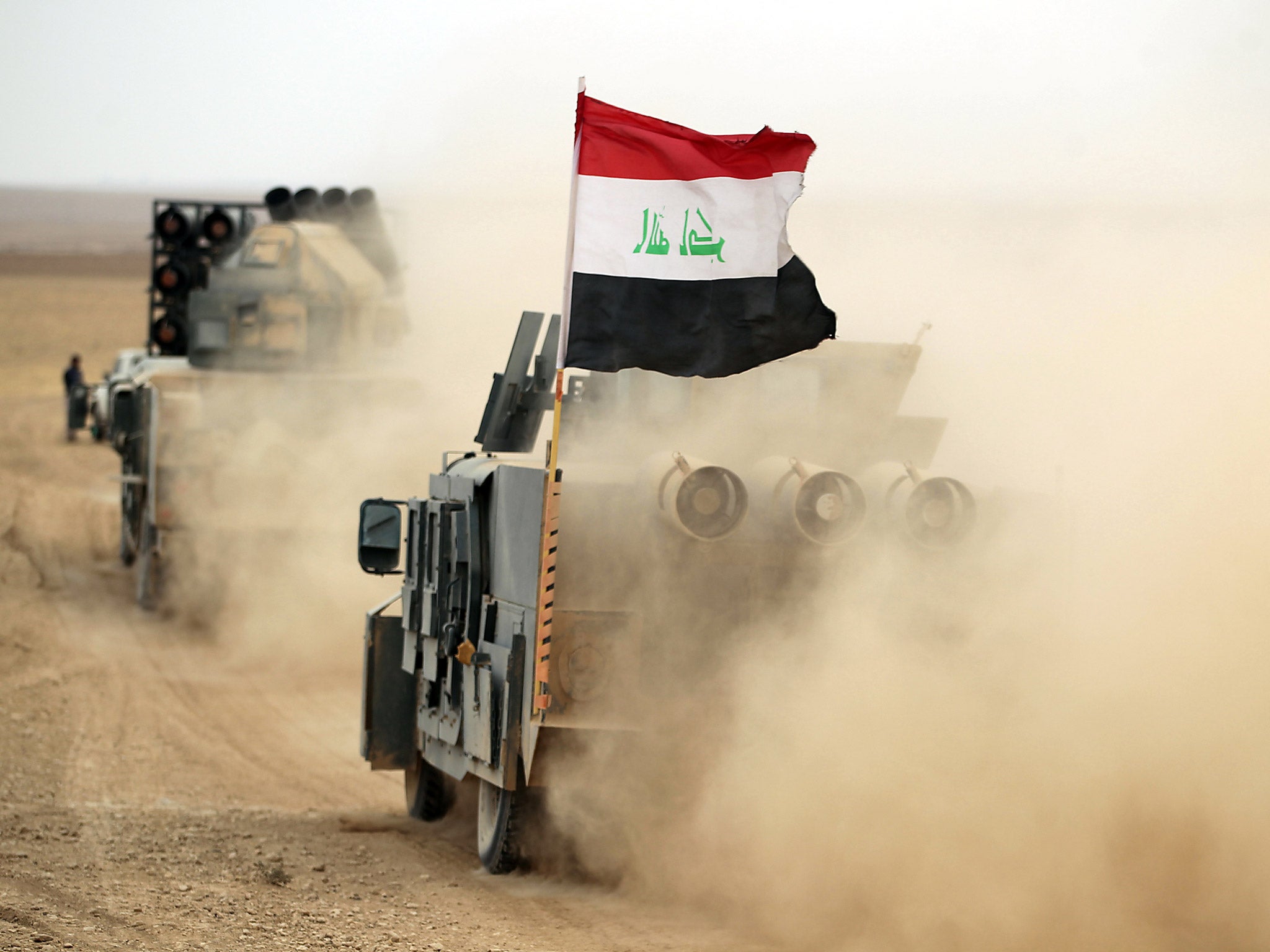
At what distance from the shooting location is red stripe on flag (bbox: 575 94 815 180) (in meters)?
7.62

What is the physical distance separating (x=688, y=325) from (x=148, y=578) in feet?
39.4

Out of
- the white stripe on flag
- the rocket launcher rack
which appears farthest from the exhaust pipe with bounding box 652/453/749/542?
the rocket launcher rack

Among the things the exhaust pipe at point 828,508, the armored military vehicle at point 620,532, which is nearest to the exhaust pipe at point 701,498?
the armored military vehicle at point 620,532

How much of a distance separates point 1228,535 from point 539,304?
8.71 metres

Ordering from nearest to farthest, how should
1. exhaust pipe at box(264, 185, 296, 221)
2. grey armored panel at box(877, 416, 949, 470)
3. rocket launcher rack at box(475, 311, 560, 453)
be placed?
grey armored panel at box(877, 416, 949, 470) < rocket launcher rack at box(475, 311, 560, 453) < exhaust pipe at box(264, 185, 296, 221)

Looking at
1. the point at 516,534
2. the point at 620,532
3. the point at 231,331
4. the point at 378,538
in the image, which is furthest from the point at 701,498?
the point at 231,331

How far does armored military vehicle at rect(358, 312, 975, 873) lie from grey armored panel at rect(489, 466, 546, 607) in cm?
2

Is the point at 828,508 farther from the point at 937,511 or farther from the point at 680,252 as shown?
the point at 680,252

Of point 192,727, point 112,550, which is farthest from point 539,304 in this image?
point 112,550

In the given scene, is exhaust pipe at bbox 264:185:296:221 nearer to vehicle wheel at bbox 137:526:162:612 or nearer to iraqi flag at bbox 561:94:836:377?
vehicle wheel at bbox 137:526:162:612

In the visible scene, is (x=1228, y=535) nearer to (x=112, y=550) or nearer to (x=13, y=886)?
(x=13, y=886)

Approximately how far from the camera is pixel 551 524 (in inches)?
304

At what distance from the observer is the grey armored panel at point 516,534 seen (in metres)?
7.90

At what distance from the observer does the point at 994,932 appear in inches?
252
